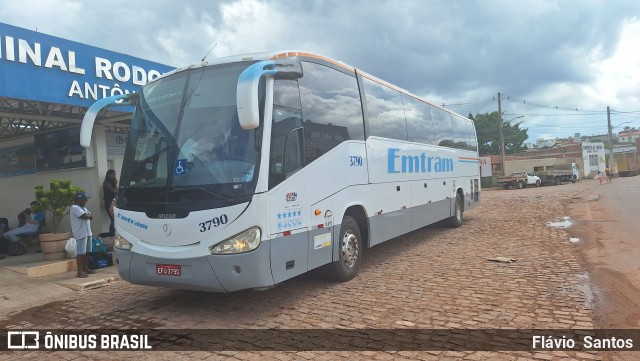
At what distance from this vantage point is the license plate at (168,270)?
504 cm

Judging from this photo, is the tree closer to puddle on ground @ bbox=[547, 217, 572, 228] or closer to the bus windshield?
puddle on ground @ bbox=[547, 217, 572, 228]

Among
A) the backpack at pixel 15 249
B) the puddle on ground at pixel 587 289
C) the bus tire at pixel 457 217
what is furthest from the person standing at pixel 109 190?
the puddle on ground at pixel 587 289

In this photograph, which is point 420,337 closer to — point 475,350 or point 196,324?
point 475,350

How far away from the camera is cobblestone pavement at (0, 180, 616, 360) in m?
Answer: 4.56

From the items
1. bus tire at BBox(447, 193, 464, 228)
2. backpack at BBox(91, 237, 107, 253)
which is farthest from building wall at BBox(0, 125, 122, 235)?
bus tire at BBox(447, 193, 464, 228)

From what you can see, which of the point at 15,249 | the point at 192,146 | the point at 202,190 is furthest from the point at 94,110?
the point at 15,249

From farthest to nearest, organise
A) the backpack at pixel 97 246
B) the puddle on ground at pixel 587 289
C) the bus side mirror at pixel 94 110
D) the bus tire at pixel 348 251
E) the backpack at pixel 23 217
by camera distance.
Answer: the backpack at pixel 23 217, the backpack at pixel 97 246, the bus tire at pixel 348 251, the bus side mirror at pixel 94 110, the puddle on ground at pixel 587 289

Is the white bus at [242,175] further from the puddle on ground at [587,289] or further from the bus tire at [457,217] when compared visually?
the bus tire at [457,217]

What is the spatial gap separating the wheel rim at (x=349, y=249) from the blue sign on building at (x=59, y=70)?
596 centimetres

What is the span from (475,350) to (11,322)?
564 cm

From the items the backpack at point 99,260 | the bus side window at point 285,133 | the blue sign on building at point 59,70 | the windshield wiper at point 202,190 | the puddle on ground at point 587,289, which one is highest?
the blue sign on building at point 59,70

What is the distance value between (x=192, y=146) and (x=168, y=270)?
4.87 ft

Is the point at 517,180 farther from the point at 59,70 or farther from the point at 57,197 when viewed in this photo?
the point at 59,70

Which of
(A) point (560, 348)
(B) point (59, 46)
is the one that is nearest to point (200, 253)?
(A) point (560, 348)
